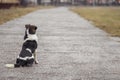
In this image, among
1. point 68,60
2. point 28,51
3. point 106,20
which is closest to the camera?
point 28,51

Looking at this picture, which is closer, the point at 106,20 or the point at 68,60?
the point at 68,60

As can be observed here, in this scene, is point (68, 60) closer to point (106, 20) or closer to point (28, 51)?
point (28, 51)

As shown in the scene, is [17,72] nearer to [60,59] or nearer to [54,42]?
[60,59]

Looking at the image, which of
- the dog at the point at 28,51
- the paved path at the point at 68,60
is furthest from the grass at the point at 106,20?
the dog at the point at 28,51

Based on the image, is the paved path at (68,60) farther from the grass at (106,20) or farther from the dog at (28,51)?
the grass at (106,20)

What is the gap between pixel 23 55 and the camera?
9125 mm

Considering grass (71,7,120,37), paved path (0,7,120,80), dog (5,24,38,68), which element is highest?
dog (5,24,38,68)

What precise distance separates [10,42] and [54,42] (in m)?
1.80

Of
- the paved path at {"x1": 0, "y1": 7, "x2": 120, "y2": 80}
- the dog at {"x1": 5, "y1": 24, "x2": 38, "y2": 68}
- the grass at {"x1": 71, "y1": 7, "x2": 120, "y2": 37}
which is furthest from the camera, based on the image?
the grass at {"x1": 71, "y1": 7, "x2": 120, "y2": 37}

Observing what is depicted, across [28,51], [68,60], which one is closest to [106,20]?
[68,60]

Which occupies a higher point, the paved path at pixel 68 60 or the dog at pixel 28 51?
the dog at pixel 28 51

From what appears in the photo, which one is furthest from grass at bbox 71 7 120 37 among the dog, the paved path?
the dog

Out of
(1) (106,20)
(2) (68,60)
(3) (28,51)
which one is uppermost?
(3) (28,51)

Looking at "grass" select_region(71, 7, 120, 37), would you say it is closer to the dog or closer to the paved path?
the paved path
